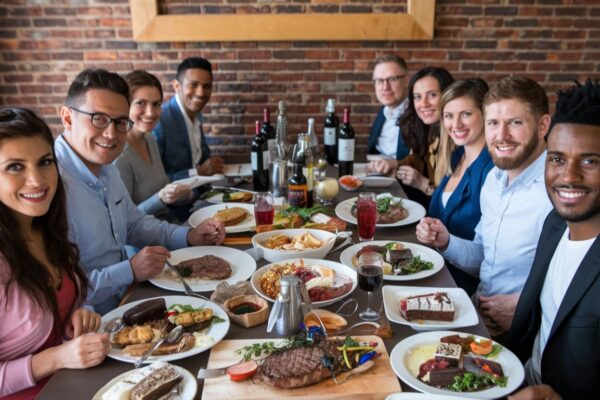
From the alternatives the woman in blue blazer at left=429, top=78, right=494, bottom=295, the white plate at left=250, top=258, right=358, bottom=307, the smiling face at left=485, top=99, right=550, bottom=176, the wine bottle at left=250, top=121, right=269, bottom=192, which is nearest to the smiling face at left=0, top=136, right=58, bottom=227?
the white plate at left=250, top=258, right=358, bottom=307

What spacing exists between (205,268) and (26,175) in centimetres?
63

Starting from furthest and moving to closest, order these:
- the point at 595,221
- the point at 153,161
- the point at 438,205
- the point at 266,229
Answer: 1. the point at 153,161
2. the point at 438,205
3. the point at 266,229
4. the point at 595,221

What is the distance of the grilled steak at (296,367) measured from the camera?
46.1 inches

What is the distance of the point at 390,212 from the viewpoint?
7.38 feet

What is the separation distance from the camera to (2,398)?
4.49 feet

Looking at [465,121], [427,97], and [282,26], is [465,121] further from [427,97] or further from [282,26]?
[282,26]

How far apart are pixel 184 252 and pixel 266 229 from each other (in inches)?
13.8

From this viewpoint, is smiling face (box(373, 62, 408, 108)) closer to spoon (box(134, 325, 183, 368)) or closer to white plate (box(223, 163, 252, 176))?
white plate (box(223, 163, 252, 176))

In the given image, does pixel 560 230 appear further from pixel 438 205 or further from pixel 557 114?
pixel 438 205

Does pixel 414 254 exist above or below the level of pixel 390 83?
below

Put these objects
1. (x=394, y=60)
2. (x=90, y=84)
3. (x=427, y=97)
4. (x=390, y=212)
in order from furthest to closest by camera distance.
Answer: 1. (x=394, y=60)
2. (x=427, y=97)
3. (x=390, y=212)
4. (x=90, y=84)

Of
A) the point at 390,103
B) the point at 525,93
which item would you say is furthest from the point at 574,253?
the point at 390,103

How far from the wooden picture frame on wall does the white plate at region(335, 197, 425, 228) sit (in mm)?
1769

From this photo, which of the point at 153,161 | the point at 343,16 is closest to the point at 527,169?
the point at 153,161
